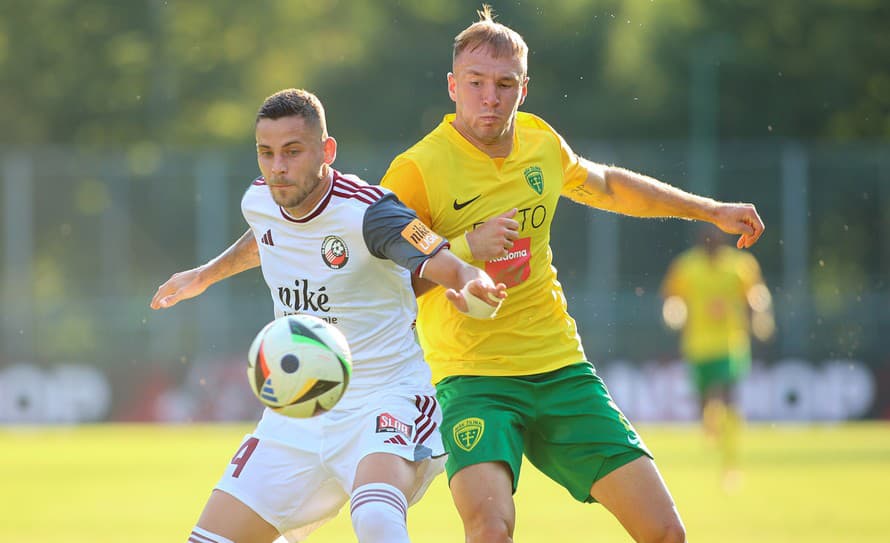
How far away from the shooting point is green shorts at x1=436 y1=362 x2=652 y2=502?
6.36 m

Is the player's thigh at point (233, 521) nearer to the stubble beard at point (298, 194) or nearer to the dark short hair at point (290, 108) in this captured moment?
the stubble beard at point (298, 194)

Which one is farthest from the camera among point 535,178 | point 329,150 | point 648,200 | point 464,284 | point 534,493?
point 534,493

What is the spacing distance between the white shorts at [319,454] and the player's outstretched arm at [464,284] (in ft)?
2.13

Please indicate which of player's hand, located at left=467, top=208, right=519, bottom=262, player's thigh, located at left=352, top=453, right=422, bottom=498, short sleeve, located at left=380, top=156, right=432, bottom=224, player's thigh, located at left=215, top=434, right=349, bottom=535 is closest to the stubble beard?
short sleeve, located at left=380, top=156, right=432, bottom=224

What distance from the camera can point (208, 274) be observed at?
6566 mm

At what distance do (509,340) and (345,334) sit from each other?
2.85 ft

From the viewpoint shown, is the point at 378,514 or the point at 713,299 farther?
the point at 713,299

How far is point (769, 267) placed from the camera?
27.2 meters

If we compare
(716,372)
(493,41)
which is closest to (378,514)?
(493,41)

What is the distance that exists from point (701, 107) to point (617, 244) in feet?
37.5

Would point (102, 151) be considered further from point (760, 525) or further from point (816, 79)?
point (760, 525)

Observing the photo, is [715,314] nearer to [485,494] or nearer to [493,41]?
[493,41]

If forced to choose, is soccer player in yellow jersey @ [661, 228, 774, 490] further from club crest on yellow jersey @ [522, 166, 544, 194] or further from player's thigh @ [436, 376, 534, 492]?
player's thigh @ [436, 376, 534, 492]

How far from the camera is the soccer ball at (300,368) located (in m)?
5.59
